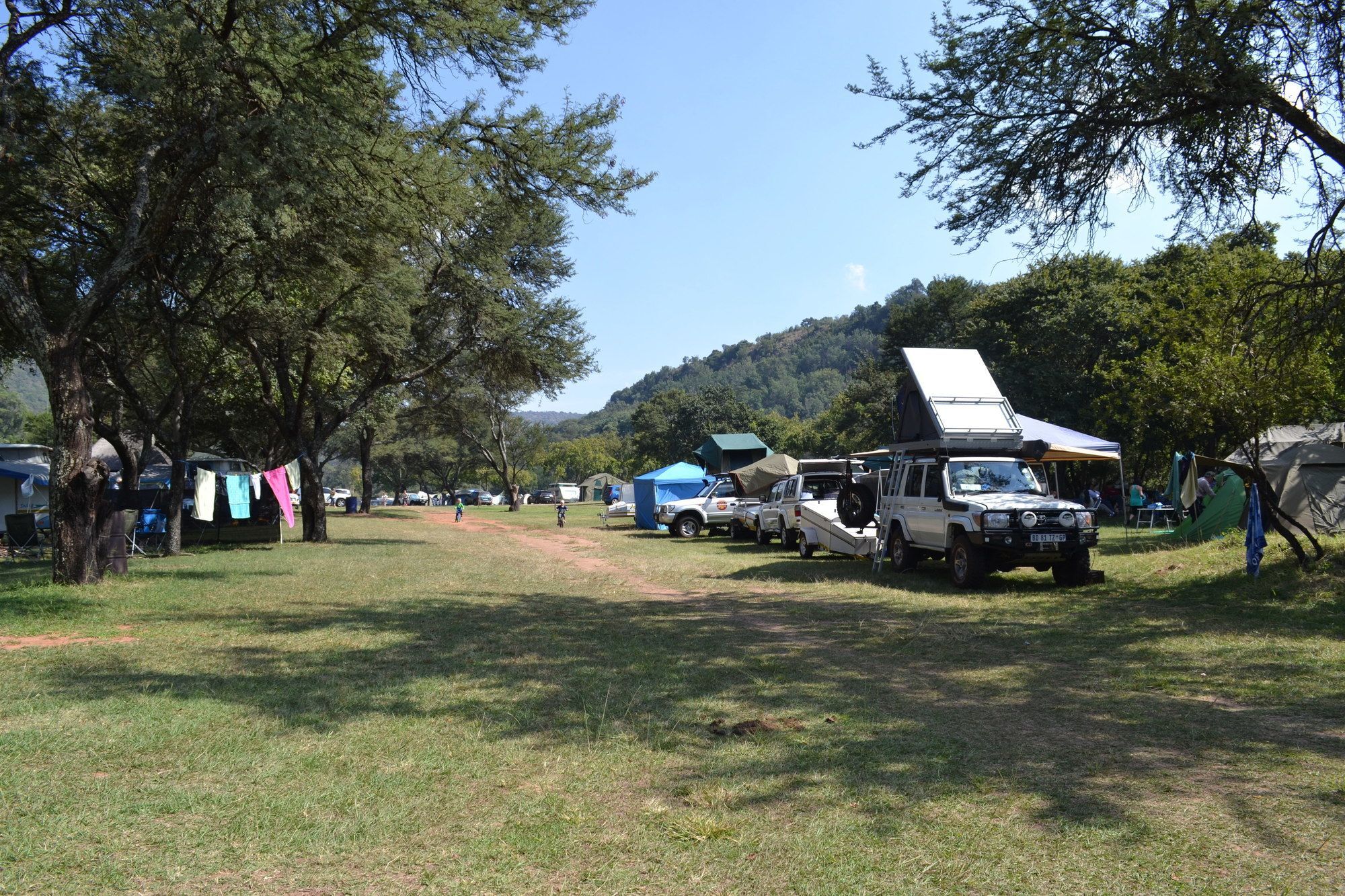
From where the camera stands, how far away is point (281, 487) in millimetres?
22953

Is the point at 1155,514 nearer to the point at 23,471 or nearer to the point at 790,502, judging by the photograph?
the point at 790,502

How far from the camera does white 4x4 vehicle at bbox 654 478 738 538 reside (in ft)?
94.0

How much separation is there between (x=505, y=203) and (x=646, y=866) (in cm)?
1167

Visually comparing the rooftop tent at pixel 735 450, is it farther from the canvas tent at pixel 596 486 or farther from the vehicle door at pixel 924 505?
the canvas tent at pixel 596 486

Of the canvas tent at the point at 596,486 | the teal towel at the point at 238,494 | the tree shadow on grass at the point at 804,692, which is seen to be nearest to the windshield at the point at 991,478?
the tree shadow on grass at the point at 804,692

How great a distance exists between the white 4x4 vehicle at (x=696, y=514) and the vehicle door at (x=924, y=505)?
1355 centimetres

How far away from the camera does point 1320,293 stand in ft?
38.8

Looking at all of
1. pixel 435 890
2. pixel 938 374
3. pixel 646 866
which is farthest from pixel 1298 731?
pixel 938 374

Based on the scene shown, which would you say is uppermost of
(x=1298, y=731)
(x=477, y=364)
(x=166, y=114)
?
(x=166, y=114)

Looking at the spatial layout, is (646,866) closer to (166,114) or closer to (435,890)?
(435,890)

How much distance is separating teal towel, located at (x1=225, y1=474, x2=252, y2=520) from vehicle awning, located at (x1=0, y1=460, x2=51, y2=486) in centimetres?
969

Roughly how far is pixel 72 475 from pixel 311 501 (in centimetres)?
1338

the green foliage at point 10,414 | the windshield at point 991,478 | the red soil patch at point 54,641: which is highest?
the green foliage at point 10,414

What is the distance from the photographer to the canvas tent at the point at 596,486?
86.3 metres
